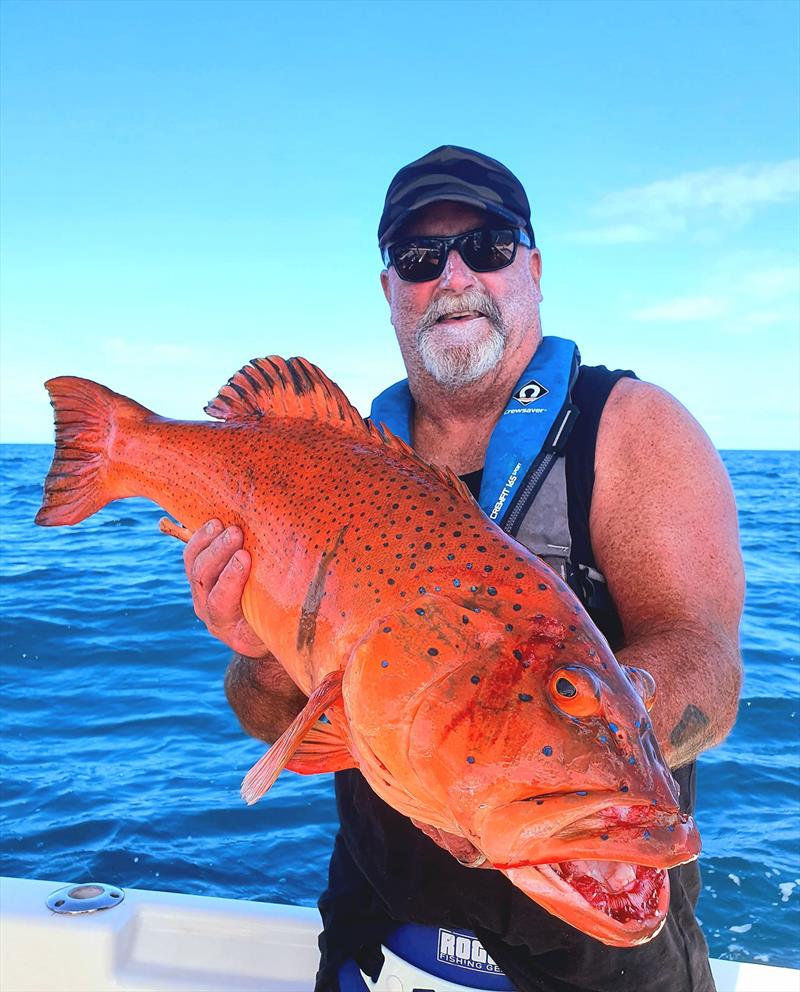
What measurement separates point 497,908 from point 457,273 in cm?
250

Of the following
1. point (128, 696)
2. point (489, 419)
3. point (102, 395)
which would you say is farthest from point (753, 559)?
point (102, 395)

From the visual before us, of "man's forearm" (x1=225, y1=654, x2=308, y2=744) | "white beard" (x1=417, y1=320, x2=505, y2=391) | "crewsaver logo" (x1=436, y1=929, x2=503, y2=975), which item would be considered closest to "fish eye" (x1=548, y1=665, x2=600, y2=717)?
"crewsaver logo" (x1=436, y1=929, x2=503, y2=975)

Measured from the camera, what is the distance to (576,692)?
176cm

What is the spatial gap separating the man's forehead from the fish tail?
1.43 m

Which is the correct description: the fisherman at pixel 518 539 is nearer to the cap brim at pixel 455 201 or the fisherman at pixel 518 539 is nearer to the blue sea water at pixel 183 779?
the cap brim at pixel 455 201

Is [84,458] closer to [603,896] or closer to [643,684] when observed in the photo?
[643,684]

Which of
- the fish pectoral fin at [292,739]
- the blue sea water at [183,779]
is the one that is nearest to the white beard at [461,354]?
the fish pectoral fin at [292,739]

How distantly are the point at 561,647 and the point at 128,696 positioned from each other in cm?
799

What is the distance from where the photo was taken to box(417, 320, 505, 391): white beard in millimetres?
3672

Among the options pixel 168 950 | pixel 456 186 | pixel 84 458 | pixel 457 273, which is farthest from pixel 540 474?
pixel 168 950

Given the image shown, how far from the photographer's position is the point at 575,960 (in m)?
2.64

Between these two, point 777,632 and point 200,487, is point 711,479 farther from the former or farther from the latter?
point 777,632

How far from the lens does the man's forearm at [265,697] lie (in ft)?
11.9

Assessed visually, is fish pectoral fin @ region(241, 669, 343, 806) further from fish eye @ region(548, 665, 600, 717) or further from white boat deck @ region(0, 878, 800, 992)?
white boat deck @ region(0, 878, 800, 992)
